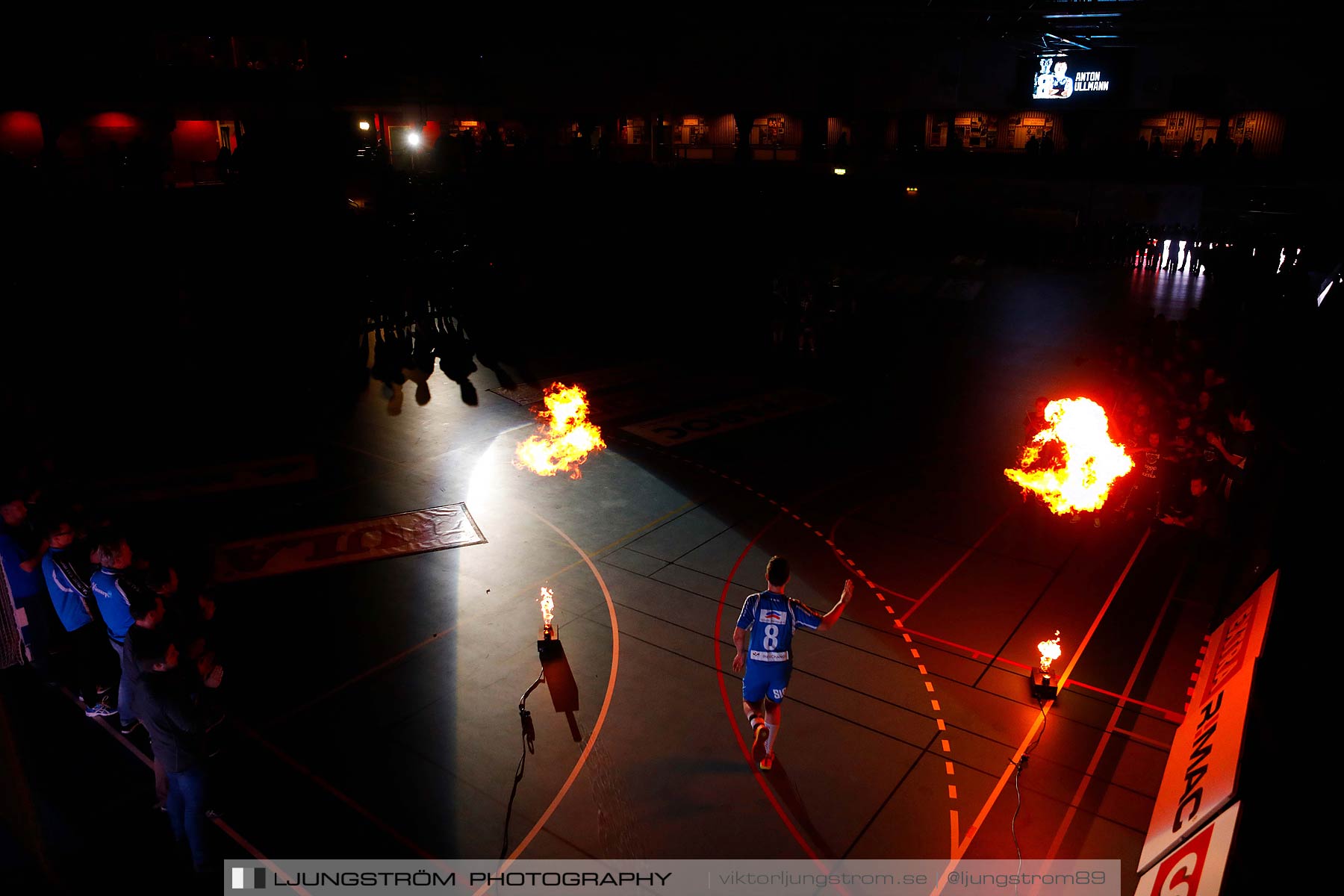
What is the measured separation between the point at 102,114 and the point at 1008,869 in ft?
125

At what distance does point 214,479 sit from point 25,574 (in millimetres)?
7343

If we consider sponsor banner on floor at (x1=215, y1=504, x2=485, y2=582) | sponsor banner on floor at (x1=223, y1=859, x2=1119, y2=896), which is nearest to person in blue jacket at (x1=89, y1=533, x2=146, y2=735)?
sponsor banner on floor at (x1=223, y1=859, x2=1119, y2=896)

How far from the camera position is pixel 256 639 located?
10633 millimetres

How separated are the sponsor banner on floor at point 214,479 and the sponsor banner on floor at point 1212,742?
570 inches

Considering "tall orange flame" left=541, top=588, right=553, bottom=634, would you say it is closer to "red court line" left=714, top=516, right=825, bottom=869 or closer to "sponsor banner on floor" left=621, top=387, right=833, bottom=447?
"red court line" left=714, top=516, right=825, bottom=869

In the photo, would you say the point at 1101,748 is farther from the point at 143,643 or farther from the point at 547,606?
the point at 143,643

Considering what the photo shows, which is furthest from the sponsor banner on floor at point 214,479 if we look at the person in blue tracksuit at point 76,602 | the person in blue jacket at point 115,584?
the person in blue jacket at point 115,584

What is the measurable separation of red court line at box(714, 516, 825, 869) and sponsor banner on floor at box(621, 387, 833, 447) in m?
5.39

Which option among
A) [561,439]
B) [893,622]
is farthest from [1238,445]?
[561,439]

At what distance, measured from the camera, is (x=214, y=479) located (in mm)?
15797

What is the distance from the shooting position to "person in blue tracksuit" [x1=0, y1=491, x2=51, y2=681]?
8555 millimetres

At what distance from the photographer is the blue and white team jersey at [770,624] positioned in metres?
8.15

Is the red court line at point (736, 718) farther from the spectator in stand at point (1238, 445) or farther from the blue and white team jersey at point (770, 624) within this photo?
the spectator in stand at point (1238, 445)

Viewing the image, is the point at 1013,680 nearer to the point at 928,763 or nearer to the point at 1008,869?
the point at 928,763
